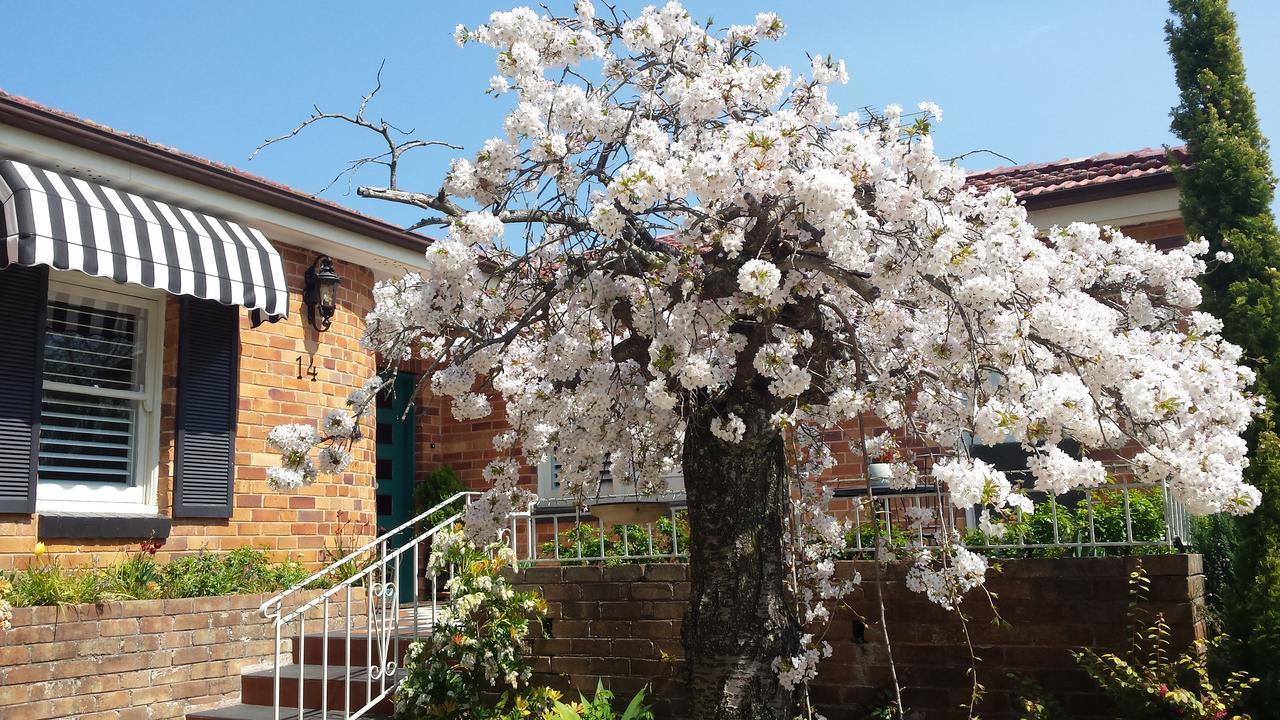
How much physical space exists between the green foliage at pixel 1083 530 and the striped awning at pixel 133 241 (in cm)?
519

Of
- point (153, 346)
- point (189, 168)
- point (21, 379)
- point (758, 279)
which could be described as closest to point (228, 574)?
point (153, 346)

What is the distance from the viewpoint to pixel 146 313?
7418 millimetres

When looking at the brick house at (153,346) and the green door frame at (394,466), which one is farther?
the green door frame at (394,466)

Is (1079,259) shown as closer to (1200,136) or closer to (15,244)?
(1200,136)

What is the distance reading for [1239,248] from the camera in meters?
6.02

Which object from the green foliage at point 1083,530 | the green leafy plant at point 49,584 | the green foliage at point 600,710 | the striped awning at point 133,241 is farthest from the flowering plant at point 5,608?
the green foliage at point 1083,530

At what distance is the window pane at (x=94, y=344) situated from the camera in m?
6.83

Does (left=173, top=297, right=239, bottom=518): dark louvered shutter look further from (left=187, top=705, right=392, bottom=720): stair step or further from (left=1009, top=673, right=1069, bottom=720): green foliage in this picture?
(left=1009, top=673, right=1069, bottom=720): green foliage

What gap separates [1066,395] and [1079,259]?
1418mm

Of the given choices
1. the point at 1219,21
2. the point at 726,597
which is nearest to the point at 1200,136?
the point at 1219,21

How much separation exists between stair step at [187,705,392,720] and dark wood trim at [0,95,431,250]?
3710 mm

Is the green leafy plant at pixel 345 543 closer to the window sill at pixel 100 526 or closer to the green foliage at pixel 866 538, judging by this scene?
the window sill at pixel 100 526

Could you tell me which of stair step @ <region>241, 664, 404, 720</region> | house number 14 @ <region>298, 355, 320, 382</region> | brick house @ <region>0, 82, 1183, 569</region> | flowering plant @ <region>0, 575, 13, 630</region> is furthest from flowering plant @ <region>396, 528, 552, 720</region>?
house number 14 @ <region>298, 355, 320, 382</region>

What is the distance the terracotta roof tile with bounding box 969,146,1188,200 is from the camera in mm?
7672
